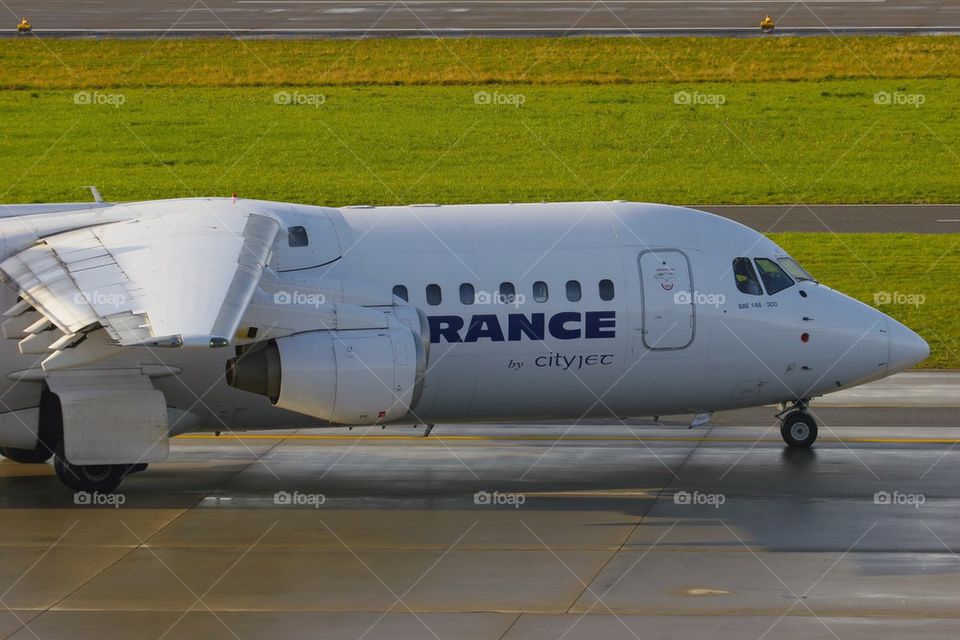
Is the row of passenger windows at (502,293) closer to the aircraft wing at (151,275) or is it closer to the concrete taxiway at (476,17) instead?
the aircraft wing at (151,275)

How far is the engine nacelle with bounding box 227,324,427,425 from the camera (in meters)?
19.9

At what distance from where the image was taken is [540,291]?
74.0ft

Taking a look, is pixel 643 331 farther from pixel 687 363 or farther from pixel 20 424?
pixel 20 424

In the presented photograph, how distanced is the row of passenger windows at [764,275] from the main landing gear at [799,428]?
83.5 inches

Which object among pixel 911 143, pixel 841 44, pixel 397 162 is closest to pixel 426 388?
pixel 397 162

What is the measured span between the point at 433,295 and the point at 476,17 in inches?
1657

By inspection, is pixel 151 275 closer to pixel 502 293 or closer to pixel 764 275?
pixel 502 293

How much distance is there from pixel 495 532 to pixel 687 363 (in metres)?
4.45

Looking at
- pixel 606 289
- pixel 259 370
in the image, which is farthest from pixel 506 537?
pixel 606 289

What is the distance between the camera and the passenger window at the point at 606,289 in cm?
2270

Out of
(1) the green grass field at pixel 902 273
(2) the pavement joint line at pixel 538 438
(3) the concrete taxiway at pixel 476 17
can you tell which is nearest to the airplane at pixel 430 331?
(2) the pavement joint line at pixel 538 438

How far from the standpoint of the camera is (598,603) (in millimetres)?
17516

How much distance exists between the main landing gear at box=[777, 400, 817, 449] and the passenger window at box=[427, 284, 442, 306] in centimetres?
612

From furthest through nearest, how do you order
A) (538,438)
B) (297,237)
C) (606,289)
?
(538,438) → (606,289) → (297,237)
